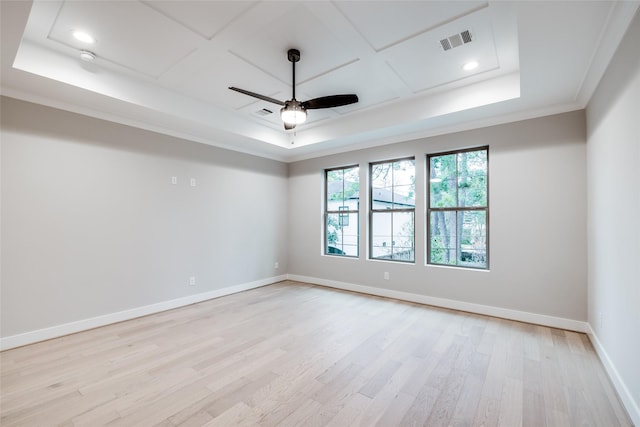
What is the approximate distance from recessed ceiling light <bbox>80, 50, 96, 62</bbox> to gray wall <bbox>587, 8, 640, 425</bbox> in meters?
4.46

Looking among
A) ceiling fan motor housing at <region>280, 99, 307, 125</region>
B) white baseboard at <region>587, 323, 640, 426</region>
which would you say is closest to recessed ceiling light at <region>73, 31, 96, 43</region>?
ceiling fan motor housing at <region>280, 99, 307, 125</region>

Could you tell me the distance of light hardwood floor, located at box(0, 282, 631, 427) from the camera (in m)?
1.90

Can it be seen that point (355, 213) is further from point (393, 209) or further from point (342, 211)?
point (393, 209)

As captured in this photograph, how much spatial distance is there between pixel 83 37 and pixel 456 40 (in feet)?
11.3

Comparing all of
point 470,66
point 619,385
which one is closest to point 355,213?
point 470,66

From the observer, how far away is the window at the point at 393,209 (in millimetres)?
4676

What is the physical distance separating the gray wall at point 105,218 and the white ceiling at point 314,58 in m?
0.36

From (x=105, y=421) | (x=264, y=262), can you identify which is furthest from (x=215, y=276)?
(x=105, y=421)

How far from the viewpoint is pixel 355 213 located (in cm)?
538

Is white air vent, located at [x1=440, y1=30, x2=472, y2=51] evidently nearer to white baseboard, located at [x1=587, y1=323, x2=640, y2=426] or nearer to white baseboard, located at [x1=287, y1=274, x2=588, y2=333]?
white baseboard, located at [x1=587, y1=323, x2=640, y2=426]

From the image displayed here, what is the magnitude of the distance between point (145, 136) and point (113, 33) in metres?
1.67

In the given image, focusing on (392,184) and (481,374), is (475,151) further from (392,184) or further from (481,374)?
(481,374)

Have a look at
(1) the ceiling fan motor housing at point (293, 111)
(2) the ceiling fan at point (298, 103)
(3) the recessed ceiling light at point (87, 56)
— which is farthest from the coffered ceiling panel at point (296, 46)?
(3) the recessed ceiling light at point (87, 56)

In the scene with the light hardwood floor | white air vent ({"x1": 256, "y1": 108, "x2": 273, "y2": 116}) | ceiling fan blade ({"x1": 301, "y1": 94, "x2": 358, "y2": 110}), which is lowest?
the light hardwood floor
